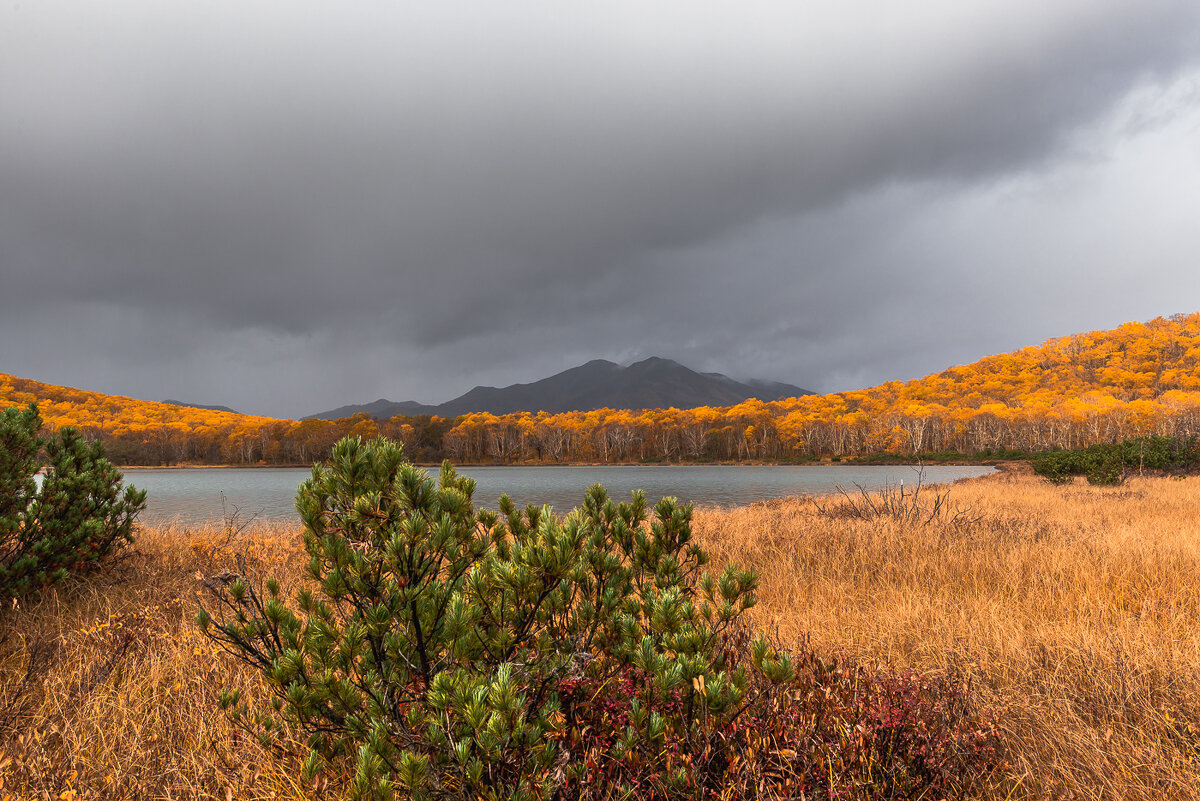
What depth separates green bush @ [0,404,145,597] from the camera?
14.5ft

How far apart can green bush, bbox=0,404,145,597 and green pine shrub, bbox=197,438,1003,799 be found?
431 cm

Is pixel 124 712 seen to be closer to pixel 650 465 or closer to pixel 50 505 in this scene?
pixel 50 505

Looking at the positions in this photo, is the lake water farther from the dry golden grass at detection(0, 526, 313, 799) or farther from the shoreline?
the shoreline

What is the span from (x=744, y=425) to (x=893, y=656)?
102993mm

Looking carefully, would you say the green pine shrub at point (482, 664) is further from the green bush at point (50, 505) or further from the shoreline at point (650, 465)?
the shoreline at point (650, 465)

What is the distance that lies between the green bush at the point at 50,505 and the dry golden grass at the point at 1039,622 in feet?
21.2

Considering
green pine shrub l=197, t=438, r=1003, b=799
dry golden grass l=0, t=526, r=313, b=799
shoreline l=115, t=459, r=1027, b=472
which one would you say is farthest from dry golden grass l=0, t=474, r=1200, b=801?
shoreline l=115, t=459, r=1027, b=472

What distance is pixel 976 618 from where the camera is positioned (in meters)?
3.87

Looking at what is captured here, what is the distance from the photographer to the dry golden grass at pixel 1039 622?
2.20 metres

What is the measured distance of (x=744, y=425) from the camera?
102 meters

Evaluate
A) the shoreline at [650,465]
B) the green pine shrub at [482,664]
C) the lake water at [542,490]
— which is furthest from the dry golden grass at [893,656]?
the shoreline at [650,465]

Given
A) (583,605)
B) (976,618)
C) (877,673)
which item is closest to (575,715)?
(583,605)

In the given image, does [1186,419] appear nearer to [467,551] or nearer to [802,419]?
[802,419]

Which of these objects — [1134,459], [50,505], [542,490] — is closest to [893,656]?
[50,505]
